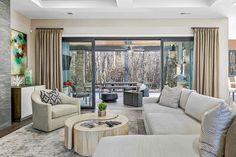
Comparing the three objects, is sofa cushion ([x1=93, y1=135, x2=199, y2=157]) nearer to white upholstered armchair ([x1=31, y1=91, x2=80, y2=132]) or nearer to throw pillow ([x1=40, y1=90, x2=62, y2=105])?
white upholstered armchair ([x1=31, y1=91, x2=80, y2=132])

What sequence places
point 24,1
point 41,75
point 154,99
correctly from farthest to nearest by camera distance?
point 41,75 → point 154,99 → point 24,1

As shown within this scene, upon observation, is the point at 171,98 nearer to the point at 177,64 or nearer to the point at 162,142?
the point at 177,64

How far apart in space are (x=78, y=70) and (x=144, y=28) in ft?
7.95

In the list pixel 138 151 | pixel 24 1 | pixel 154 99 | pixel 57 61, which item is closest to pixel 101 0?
pixel 24 1

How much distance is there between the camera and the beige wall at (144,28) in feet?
21.0

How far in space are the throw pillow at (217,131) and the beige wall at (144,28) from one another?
488cm

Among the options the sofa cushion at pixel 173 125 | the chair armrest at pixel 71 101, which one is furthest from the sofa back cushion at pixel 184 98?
the chair armrest at pixel 71 101

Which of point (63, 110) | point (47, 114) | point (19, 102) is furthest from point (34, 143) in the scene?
point (19, 102)

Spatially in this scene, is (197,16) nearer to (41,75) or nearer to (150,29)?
(150,29)

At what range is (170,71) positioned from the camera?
682 cm

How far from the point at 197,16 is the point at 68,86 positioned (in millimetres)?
4342

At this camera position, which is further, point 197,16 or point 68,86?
point 68,86

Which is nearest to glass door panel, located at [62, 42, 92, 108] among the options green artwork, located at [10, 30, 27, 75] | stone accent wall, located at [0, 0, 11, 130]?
green artwork, located at [10, 30, 27, 75]

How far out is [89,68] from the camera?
270 inches
